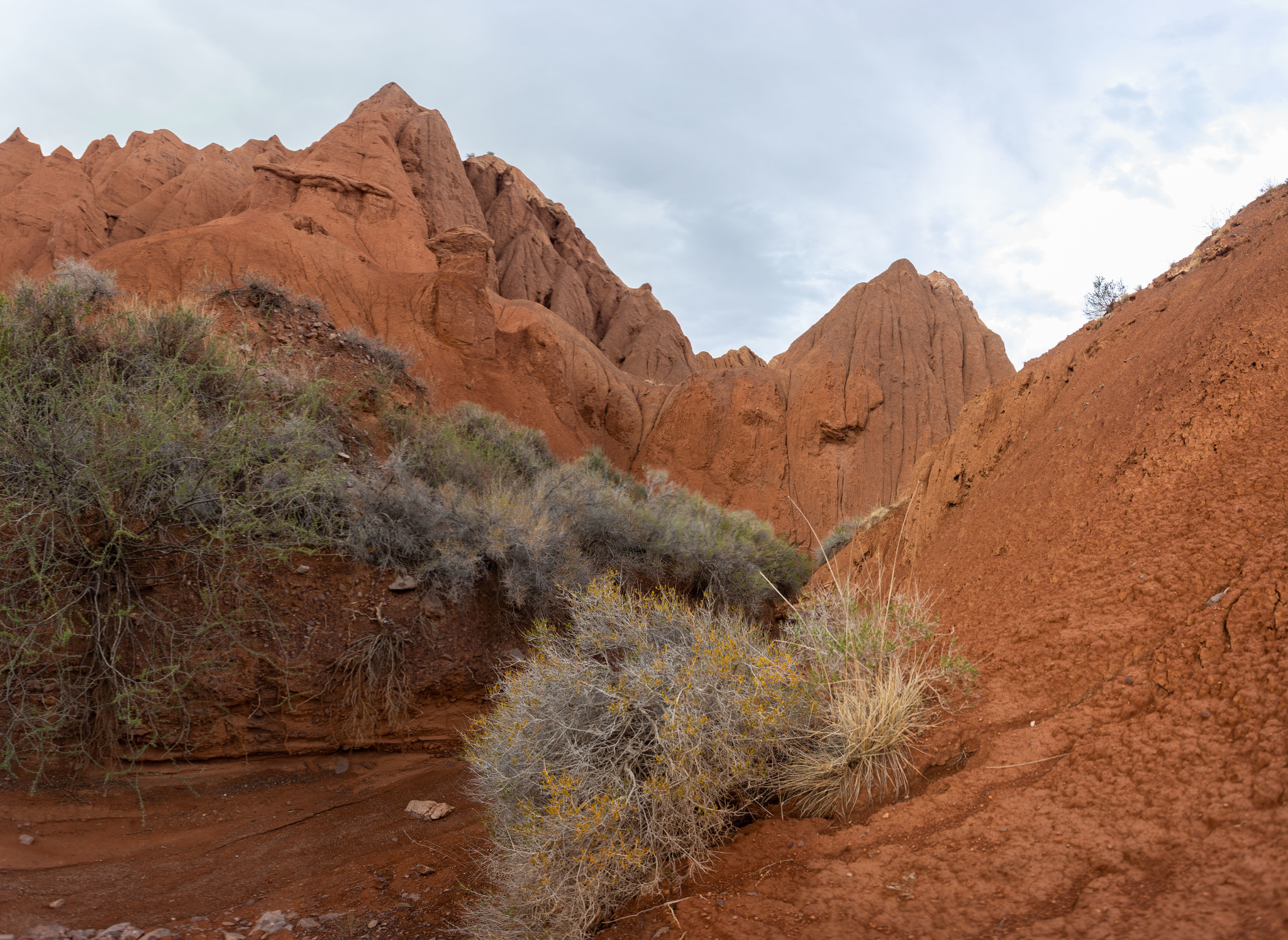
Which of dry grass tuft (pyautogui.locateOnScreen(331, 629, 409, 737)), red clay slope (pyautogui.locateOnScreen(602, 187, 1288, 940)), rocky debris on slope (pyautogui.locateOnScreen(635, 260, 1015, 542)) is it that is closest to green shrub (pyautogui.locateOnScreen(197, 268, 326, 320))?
dry grass tuft (pyautogui.locateOnScreen(331, 629, 409, 737))

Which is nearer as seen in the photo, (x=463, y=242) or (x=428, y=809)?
(x=428, y=809)

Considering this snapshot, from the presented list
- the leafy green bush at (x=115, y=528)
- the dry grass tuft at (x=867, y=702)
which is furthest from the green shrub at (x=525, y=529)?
the dry grass tuft at (x=867, y=702)

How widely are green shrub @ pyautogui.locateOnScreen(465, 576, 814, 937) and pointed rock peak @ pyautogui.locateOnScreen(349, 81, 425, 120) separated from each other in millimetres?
36680

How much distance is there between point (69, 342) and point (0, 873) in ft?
19.9

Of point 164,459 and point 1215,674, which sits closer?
point 1215,674

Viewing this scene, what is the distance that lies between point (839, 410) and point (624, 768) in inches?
879

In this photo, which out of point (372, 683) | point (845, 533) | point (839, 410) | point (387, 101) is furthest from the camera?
point (387, 101)

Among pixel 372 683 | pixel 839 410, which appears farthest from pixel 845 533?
pixel 372 683

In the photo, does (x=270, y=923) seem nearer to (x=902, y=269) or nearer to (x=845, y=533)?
(x=845, y=533)

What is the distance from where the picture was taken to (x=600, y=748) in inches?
147

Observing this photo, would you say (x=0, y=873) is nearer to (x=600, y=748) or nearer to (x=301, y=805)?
(x=301, y=805)

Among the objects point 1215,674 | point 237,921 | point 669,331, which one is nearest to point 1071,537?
point 1215,674

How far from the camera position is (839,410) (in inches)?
958

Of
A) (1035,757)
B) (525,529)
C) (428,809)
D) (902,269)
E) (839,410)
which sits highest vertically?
(902,269)
